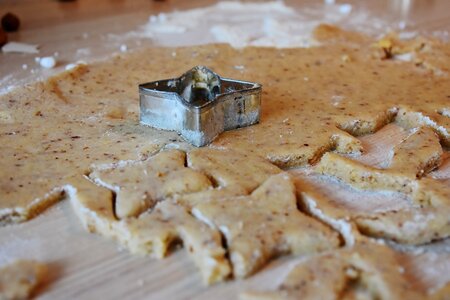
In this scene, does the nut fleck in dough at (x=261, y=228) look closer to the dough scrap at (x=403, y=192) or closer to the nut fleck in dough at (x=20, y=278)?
the dough scrap at (x=403, y=192)

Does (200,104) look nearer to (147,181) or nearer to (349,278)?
(147,181)

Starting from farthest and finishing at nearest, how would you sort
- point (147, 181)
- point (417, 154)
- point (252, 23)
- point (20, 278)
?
point (252, 23), point (417, 154), point (147, 181), point (20, 278)

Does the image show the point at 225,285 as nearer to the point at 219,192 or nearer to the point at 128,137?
the point at 219,192

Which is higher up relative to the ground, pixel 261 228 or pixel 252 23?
pixel 252 23

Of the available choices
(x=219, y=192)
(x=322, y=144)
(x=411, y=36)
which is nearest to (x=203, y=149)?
(x=219, y=192)

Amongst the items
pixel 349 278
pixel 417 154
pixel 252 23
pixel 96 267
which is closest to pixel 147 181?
pixel 96 267

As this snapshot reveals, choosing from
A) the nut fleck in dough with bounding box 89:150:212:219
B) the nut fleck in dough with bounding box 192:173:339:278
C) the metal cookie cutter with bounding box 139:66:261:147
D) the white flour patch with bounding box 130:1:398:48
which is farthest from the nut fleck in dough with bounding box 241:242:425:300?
the white flour patch with bounding box 130:1:398:48
